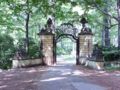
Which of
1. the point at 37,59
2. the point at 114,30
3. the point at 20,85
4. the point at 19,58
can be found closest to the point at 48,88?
the point at 20,85

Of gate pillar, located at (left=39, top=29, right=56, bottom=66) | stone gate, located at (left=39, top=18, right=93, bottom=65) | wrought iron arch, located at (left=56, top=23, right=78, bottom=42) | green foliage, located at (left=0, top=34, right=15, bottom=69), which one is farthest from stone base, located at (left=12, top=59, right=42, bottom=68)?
wrought iron arch, located at (left=56, top=23, right=78, bottom=42)

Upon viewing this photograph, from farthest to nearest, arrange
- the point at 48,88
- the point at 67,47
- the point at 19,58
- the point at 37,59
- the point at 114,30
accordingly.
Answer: the point at 67,47 < the point at 114,30 < the point at 37,59 < the point at 19,58 < the point at 48,88

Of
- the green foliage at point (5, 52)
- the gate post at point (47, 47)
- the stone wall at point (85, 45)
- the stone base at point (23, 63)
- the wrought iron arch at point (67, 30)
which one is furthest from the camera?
the wrought iron arch at point (67, 30)

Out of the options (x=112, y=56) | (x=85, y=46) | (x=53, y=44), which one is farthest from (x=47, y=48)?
(x=112, y=56)

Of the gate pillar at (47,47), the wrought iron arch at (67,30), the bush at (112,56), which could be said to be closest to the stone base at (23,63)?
the gate pillar at (47,47)

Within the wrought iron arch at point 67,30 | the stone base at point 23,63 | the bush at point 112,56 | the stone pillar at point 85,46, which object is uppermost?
the wrought iron arch at point 67,30

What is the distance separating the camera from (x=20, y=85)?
11.7 meters

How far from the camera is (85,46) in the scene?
2367 cm

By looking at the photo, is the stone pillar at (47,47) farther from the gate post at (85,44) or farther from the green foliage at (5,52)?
the green foliage at (5,52)

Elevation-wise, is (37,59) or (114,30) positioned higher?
(114,30)

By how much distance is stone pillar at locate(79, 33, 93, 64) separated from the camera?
2353 centimetres

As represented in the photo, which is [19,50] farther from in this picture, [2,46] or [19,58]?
[2,46]

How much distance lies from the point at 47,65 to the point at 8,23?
6.34 meters

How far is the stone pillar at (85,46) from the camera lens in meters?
23.5
